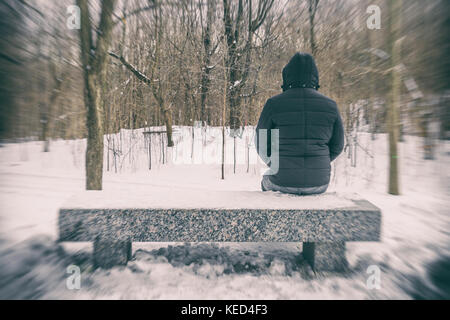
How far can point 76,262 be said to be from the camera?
94.6 inches

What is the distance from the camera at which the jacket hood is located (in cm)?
225

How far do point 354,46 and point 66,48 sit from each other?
4.61 metres

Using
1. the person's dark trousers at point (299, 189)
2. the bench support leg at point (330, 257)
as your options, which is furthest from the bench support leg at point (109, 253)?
the bench support leg at point (330, 257)

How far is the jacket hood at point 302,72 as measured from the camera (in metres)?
2.25

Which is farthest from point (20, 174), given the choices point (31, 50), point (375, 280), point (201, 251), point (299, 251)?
point (375, 280)

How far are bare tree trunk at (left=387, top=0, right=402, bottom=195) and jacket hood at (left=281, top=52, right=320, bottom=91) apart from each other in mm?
2685

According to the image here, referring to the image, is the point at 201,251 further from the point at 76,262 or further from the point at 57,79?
the point at 57,79

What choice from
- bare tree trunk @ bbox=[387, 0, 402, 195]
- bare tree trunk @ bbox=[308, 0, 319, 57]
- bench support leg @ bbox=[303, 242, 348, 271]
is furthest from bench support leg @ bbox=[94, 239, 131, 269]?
bare tree trunk @ bbox=[308, 0, 319, 57]

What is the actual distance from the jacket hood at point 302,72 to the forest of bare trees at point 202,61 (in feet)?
4.00

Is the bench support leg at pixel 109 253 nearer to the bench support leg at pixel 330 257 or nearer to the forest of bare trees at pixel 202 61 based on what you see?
the forest of bare trees at pixel 202 61

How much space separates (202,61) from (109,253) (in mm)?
5364

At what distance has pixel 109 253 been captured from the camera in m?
2.31

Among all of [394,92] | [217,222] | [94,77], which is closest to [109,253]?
[217,222]

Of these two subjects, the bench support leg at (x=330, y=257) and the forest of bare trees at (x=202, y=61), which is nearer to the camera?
the bench support leg at (x=330, y=257)
